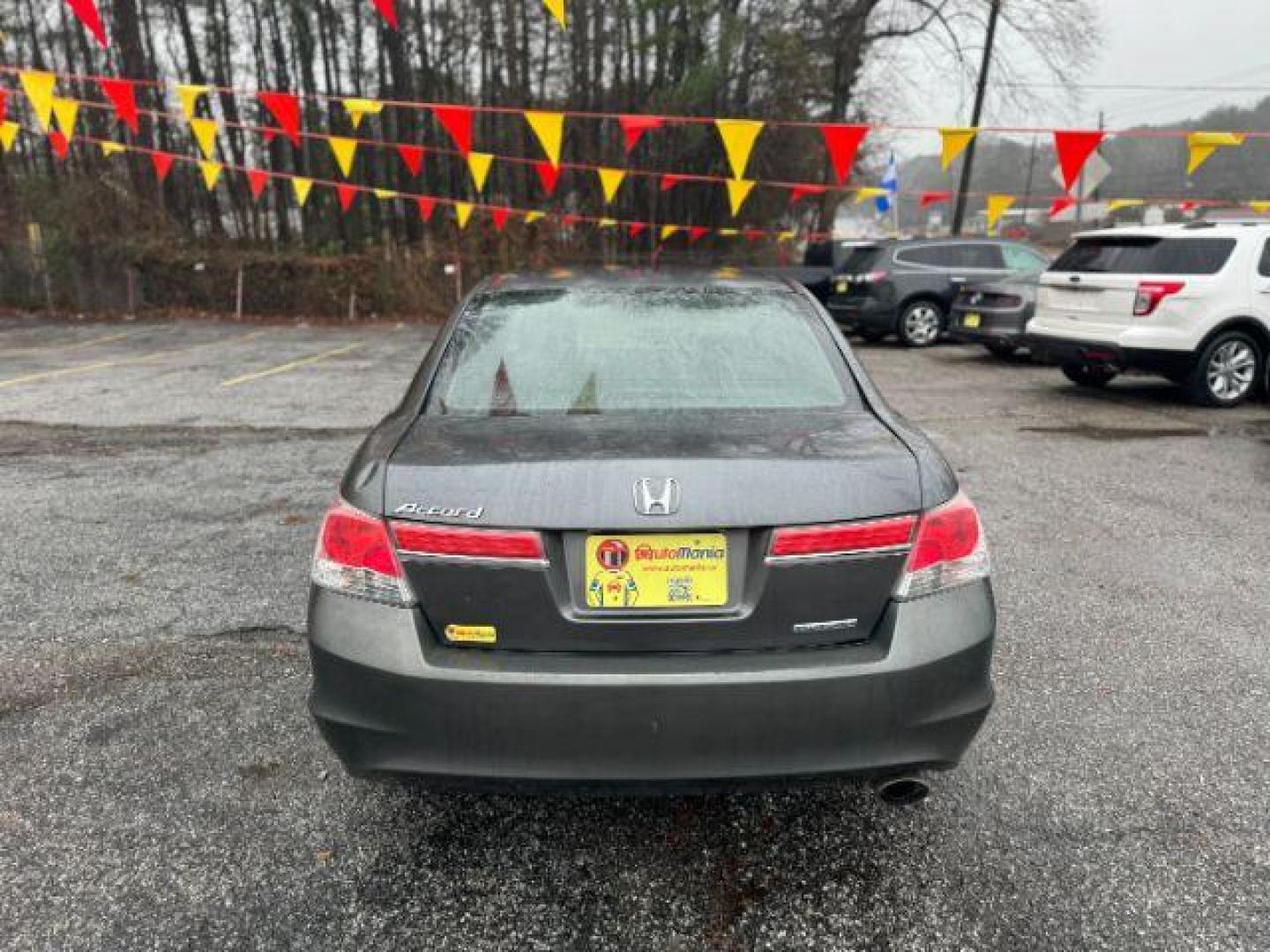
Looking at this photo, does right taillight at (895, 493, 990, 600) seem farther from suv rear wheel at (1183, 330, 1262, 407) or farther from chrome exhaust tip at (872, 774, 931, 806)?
suv rear wheel at (1183, 330, 1262, 407)

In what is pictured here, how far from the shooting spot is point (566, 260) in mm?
21594

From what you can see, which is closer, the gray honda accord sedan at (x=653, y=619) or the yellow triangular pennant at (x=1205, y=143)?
the gray honda accord sedan at (x=653, y=619)

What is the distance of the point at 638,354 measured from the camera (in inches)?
108

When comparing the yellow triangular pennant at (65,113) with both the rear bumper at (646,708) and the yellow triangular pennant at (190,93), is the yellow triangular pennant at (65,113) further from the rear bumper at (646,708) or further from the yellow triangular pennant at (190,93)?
the rear bumper at (646,708)

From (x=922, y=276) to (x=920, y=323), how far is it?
2.36ft

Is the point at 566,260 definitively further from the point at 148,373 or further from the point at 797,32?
the point at 148,373

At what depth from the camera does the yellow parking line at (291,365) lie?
10469 millimetres

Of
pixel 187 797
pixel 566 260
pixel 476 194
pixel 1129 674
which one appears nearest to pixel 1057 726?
pixel 1129 674

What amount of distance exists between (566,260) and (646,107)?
408cm

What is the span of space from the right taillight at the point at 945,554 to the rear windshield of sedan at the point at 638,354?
1.87ft

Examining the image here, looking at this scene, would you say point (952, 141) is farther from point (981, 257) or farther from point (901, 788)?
point (901, 788)

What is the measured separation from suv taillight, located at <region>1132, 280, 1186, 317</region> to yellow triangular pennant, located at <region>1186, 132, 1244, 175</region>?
17.7 ft

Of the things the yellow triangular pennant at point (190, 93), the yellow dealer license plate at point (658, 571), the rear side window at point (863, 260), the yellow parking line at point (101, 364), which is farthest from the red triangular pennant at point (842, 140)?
the yellow dealer license plate at point (658, 571)

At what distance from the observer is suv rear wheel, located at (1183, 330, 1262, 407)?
8.12 m
